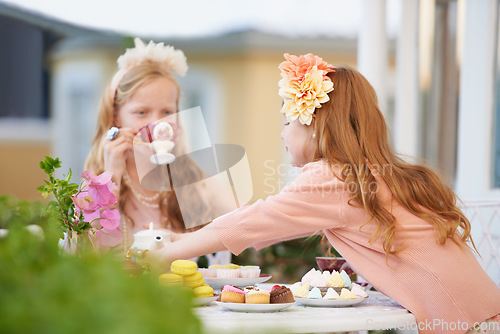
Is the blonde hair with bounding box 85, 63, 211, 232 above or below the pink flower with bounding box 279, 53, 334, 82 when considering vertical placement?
below

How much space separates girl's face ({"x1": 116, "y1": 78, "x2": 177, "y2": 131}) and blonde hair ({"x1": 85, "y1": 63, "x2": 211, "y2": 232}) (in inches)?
1.0

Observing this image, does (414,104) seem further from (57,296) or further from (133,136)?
(57,296)

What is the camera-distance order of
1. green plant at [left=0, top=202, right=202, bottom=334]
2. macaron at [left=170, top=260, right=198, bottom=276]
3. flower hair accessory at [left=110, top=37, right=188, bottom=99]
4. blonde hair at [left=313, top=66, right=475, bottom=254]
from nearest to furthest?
1. green plant at [left=0, top=202, right=202, bottom=334]
2. macaron at [left=170, top=260, right=198, bottom=276]
3. blonde hair at [left=313, top=66, right=475, bottom=254]
4. flower hair accessory at [left=110, top=37, right=188, bottom=99]

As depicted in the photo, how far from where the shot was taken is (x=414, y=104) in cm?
458

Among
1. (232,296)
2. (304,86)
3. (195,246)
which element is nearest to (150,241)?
(195,246)

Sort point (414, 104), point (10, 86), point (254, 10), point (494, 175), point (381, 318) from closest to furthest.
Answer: point (381, 318) → point (494, 175) → point (414, 104) → point (254, 10) → point (10, 86)

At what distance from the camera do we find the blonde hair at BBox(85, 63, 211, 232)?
9.38ft

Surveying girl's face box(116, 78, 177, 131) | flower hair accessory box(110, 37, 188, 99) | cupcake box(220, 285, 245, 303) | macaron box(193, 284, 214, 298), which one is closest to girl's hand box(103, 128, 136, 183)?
girl's face box(116, 78, 177, 131)

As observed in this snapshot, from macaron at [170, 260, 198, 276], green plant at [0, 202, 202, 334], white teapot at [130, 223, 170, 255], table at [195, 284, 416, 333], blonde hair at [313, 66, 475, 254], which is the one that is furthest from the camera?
white teapot at [130, 223, 170, 255]

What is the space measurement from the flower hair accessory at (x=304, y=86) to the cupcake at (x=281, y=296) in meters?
0.60

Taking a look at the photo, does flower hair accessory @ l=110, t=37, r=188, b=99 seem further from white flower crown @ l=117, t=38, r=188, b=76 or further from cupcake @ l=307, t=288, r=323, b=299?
cupcake @ l=307, t=288, r=323, b=299

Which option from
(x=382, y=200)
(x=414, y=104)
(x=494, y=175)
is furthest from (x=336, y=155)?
(x=414, y=104)

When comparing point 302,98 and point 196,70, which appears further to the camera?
point 196,70

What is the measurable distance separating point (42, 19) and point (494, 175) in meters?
11.2
